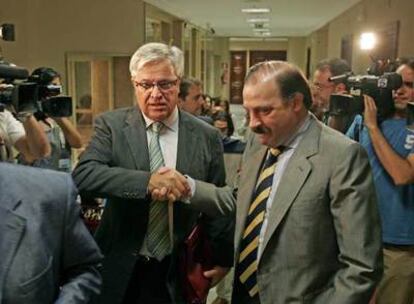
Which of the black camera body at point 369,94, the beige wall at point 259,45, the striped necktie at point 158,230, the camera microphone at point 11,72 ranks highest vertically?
the beige wall at point 259,45

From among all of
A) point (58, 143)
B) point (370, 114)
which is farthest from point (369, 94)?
point (58, 143)

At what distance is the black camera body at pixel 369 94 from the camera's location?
2.41 m

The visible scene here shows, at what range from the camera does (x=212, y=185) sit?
1674 mm

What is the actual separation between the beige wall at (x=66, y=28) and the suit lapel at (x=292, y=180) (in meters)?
3.32

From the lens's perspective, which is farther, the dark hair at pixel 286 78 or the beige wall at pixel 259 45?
the beige wall at pixel 259 45

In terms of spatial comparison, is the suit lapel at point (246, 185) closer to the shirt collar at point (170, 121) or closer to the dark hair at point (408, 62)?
the shirt collar at point (170, 121)

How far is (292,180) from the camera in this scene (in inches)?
58.2

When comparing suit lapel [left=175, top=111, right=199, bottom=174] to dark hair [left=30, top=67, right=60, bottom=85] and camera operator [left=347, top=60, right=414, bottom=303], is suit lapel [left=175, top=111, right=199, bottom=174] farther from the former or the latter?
camera operator [left=347, top=60, right=414, bottom=303]

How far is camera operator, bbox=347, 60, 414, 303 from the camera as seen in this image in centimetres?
234

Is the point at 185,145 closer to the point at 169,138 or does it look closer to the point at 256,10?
the point at 169,138

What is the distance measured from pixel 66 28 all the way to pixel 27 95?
4.10 metres

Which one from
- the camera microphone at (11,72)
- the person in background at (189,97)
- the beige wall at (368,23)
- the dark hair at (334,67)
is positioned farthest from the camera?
the beige wall at (368,23)

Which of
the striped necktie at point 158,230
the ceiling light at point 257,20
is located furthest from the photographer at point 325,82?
the ceiling light at point 257,20

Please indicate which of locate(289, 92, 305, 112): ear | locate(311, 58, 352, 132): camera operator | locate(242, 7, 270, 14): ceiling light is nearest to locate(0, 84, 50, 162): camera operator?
locate(289, 92, 305, 112): ear
